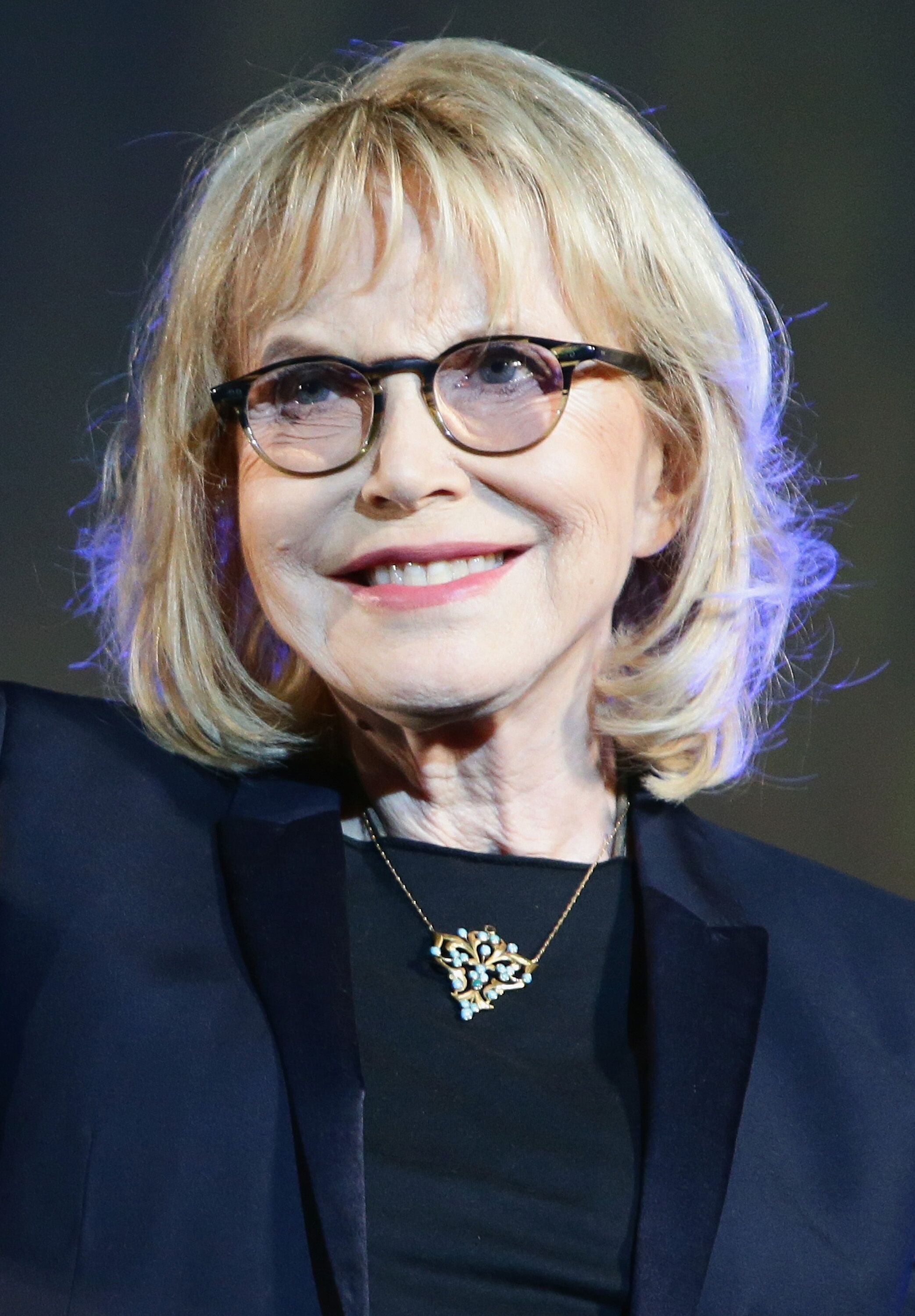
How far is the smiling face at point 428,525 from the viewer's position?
1.52m

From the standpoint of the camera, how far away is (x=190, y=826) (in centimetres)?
161

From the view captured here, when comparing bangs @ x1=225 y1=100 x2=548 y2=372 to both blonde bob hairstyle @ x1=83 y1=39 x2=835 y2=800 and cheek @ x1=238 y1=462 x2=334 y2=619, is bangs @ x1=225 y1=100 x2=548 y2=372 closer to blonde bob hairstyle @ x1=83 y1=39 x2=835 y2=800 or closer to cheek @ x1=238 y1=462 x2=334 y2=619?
blonde bob hairstyle @ x1=83 y1=39 x2=835 y2=800

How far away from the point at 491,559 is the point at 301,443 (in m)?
0.23

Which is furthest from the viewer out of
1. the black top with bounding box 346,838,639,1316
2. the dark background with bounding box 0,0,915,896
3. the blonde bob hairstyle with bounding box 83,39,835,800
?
the dark background with bounding box 0,0,915,896

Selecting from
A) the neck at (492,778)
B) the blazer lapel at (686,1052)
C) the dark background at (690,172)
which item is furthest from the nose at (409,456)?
the dark background at (690,172)

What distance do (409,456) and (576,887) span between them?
0.55 meters

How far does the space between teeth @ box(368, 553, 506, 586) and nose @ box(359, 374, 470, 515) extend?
7 cm

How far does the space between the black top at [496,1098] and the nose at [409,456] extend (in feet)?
1.40

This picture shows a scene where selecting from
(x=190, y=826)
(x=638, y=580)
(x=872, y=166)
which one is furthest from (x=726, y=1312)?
(x=872, y=166)

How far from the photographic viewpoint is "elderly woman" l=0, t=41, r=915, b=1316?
4.66 ft

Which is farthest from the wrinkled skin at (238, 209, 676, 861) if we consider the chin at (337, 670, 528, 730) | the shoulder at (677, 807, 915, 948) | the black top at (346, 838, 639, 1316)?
the shoulder at (677, 807, 915, 948)

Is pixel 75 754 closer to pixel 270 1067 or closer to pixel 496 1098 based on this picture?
pixel 270 1067

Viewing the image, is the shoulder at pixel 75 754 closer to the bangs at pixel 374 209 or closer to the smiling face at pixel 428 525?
the smiling face at pixel 428 525

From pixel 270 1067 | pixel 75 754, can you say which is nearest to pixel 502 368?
pixel 75 754
